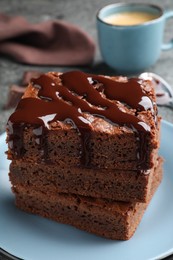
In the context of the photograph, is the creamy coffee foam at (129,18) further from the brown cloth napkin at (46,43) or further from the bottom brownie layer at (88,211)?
the bottom brownie layer at (88,211)

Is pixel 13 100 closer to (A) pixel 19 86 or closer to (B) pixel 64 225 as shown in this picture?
(A) pixel 19 86

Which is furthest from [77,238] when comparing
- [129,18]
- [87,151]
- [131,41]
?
[129,18]

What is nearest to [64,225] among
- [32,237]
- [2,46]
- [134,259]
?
[32,237]

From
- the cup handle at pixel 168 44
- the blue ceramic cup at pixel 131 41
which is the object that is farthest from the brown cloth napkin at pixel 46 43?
the cup handle at pixel 168 44

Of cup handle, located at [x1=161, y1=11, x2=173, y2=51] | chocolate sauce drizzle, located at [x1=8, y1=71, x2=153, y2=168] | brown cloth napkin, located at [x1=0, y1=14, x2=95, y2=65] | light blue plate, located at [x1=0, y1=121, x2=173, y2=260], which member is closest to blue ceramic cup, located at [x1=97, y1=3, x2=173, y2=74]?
cup handle, located at [x1=161, y1=11, x2=173, y2=51]

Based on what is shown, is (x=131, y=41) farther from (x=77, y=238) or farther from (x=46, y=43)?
(x=77, y=238)

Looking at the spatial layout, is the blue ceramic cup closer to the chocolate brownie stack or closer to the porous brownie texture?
the chocolate brownie stack
